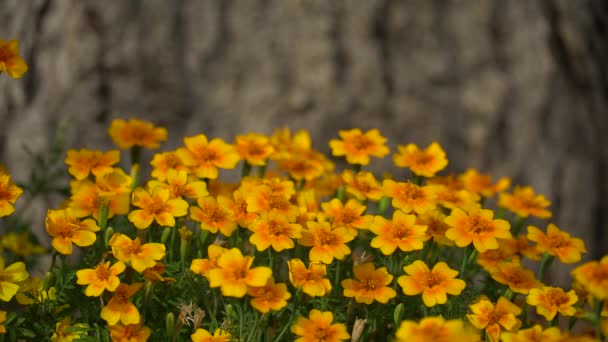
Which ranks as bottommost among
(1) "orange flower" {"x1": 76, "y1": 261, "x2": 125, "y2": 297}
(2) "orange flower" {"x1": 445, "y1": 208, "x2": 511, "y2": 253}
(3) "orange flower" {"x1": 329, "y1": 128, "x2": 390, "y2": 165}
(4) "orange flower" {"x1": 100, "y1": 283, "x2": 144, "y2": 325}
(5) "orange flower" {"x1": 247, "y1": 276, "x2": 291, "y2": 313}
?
(4) "orange flower" {"x1": 100, "y1": 283, "x2": 144, "y2": 325}

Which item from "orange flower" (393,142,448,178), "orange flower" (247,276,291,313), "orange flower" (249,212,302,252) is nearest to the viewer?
"orange flower" (247,276,291,313)

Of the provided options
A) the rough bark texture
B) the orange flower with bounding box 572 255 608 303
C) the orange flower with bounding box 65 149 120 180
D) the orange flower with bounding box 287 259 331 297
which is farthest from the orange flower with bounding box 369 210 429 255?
the rough bark texture

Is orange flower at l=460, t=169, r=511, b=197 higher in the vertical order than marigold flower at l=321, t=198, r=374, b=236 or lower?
higher

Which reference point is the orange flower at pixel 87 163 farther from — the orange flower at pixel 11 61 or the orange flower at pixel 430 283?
the orange flower at pixel 430 283

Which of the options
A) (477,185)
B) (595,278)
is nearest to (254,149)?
(477,185)

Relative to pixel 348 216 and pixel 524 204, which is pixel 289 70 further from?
pixel 348 216

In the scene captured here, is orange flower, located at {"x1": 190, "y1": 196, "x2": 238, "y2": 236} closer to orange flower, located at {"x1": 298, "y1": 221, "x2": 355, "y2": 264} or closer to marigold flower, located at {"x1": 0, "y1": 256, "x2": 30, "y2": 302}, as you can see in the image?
orange flower, located at {"x1": 298, "y1": 221, "x2": 355, "y2": 264}

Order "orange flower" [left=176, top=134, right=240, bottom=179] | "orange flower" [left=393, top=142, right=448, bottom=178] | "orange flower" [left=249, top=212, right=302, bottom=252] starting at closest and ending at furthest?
1. "orange flower" [left=249, top=212, right=302, bottom=252]
2. "orange flower" [left=176, top=134, right=240, bottom=179]
3. "orange flower" [left=393, top=142, right=448, bottom=178]

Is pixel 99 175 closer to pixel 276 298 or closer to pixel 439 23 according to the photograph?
pixel 276 298
